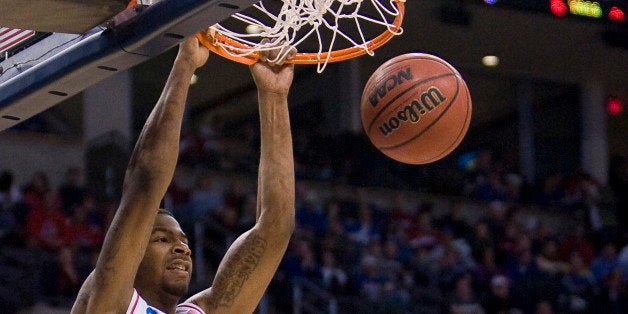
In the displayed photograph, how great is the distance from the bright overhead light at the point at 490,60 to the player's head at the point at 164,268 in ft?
36.5

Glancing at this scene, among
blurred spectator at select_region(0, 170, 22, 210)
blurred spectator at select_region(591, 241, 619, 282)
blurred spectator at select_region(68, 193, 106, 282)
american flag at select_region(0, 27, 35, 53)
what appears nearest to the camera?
american flag at select_region(0, 27, 35, 53)

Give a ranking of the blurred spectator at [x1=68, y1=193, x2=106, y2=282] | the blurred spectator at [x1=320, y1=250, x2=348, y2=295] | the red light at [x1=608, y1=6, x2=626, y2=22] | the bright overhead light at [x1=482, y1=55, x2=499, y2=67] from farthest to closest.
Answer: the bright overhead light at [x1=482, y1=55, x2=499, y2=67]
the red light at [x1=608, y1=6, x2=626, y2=22]
the blurred spectator at [x1=320, y1=250, x2=348, y2=295]
the blurred spectator at [x1=68, y1=193, x2=106, y2=282]

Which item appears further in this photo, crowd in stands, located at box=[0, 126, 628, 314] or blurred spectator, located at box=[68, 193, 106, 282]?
crowd in stands, located at box=[0, 126, 628, 314]

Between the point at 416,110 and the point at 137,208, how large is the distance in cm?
125

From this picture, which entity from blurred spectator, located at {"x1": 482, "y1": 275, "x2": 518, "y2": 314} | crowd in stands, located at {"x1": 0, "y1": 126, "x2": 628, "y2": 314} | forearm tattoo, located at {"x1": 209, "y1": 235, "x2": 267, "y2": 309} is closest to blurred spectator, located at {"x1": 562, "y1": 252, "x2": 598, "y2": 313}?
crowd in stands, located at {"x1": 0, "y1": 126, "x2": 628, "y2": 314}

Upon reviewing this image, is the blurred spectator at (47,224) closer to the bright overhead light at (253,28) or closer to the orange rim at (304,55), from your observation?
the bright overhead light at (253,28)

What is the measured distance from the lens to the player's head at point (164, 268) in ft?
13.6

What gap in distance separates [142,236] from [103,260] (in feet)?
0.44

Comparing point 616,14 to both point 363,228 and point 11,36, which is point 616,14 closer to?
point 363,228

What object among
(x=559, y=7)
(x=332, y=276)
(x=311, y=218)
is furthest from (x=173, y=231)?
(x=559, y=7)

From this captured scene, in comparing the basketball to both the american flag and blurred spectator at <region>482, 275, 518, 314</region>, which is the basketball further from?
blurred spectator at <region>482, 275, 518, 314</region>

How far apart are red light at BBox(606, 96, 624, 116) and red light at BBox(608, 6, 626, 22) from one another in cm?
337

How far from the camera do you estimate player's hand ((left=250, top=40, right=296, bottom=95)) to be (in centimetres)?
434

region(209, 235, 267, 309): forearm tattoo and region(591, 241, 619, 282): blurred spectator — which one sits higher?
region(209, 235, 267, 309): forearm tattoo
